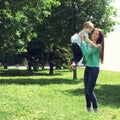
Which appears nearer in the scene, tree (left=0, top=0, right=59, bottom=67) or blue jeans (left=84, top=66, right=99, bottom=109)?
blue jeans (left=84, top=66, right=99, bottom=109)

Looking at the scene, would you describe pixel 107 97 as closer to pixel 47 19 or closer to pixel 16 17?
pixel 16 17

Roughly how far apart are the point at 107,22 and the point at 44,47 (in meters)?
17.1

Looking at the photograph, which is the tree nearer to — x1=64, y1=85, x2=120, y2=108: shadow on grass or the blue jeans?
x1=64, y1=85, x2=120, y2=108: shadow on grass

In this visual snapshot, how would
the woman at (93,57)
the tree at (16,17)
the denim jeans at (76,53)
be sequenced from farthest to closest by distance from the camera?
the tree at (16,17)
the woman at (93,57)
the denim jeans at (76,53)

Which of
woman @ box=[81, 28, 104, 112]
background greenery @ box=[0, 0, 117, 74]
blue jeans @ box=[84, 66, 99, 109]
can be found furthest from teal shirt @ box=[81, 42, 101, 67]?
background greenery @ box=[0, 0, 117, 74]

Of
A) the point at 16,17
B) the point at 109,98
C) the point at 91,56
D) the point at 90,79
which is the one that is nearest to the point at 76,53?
the point at 91,56

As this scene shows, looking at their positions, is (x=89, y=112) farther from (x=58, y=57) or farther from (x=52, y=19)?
(x=58, y=57)

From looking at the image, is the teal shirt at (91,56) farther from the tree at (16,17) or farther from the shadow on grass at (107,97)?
the tree at (16,17)

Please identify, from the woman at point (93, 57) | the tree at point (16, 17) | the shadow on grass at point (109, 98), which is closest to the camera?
the woman at point (93, 57)

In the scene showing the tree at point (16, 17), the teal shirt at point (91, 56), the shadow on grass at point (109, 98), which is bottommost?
the shadow on grass at point (109, 98)

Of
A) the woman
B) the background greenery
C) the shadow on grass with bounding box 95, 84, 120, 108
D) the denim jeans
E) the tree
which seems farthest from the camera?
the background greenery

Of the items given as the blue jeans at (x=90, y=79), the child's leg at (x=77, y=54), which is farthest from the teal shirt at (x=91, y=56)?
the child's leg at (x=77, y=54)

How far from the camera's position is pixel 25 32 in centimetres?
4059

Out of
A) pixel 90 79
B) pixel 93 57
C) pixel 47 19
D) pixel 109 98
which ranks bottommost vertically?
pixel 109 98
